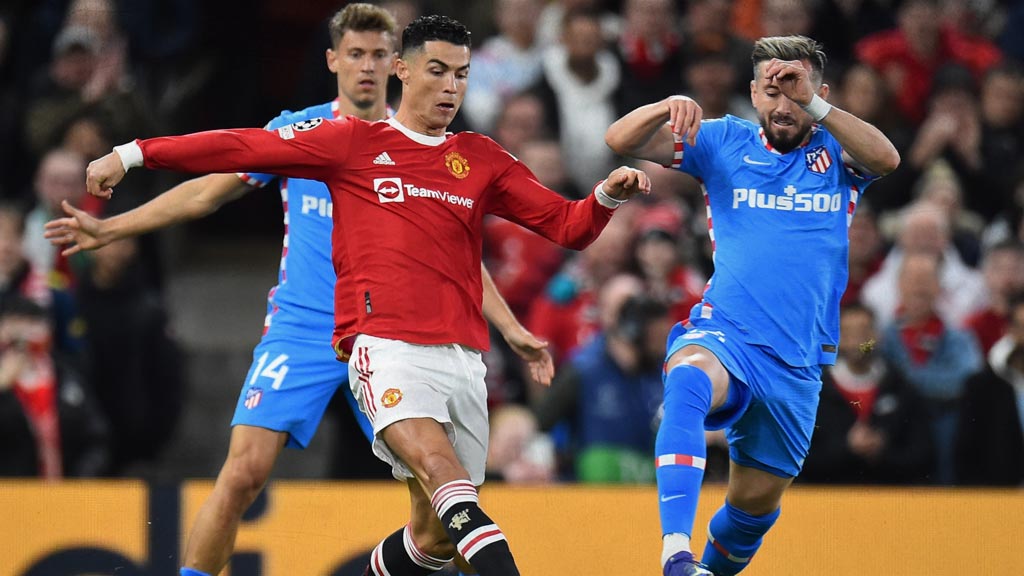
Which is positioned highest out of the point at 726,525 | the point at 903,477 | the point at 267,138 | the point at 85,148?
the point at 267,138

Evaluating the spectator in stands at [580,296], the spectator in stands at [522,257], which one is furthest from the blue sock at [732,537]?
the spectator in stands at [522,257]

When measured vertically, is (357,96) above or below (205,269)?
above

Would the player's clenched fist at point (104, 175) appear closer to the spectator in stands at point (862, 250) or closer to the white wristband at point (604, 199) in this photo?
the white wristband at point (604, 199)

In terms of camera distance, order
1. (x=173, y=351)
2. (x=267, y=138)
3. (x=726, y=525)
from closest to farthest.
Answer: (x=267, y=138) → (x=726, y=525) → (x=173, y=351)

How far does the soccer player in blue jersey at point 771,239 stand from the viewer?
6.48 m

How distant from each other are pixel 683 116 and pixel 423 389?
4.64ft

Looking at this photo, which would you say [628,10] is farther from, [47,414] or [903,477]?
[47,414]

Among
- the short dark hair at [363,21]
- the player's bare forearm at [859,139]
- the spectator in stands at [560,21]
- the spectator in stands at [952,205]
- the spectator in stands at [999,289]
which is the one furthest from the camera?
the spectator in stands at [560,21]

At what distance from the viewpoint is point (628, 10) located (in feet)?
38.2

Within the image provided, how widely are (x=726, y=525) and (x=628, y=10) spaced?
5.49 metres

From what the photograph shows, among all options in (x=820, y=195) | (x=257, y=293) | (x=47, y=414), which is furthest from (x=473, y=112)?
(x=820, y=195)

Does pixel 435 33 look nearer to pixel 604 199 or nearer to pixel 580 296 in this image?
pixel 604 199

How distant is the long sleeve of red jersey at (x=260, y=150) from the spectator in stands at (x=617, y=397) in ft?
11.7

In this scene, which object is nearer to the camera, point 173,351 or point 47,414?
point 47,414
